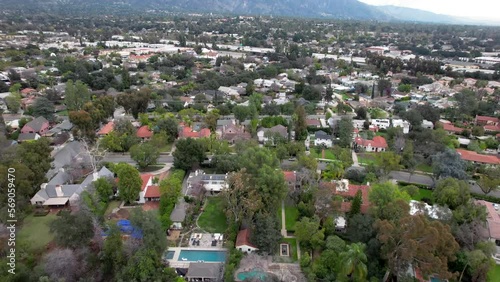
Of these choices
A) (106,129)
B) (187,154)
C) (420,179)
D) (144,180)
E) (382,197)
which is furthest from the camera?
(106,129)

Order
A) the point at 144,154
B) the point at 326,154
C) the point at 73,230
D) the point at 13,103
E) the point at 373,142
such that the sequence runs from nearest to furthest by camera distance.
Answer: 1. the point at 73,230
2. the point at 144,154
3. the point at 326,154
4. the point at 373,142
5. the point at 13,103

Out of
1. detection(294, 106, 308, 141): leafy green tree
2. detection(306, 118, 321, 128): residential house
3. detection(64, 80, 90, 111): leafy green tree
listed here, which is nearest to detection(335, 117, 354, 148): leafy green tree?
detection(294, 106, 308, 141): leafy green tree

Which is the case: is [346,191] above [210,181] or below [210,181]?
above

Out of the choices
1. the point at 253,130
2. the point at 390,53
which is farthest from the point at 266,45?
the point at 253,130

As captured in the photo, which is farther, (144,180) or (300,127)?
(300,127)

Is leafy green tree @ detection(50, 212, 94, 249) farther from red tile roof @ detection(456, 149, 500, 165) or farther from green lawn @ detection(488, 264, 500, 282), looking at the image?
red tile roof @ detection(456, 149, 500, 165)

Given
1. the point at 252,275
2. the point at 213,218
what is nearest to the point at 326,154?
the point at 213,218

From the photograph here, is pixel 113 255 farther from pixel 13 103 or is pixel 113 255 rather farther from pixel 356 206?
pixel 13 103

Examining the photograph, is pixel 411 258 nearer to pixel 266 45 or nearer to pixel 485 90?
pixel 485 90
